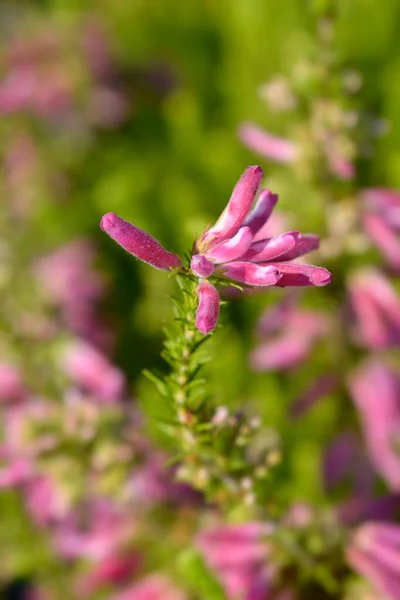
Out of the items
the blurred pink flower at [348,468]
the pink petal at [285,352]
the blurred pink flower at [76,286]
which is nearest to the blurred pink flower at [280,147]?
the pink petal at [285,352]

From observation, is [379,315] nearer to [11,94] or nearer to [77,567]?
[77,567]

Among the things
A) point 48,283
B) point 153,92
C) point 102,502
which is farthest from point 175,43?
point 102,502

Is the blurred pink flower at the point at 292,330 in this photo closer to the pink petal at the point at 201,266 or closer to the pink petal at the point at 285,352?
the pink petal at the point at 285,352

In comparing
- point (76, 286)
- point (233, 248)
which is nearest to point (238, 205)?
point (233, 248)

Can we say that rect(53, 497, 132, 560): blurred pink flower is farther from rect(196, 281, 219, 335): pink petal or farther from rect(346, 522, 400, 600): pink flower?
rect(196, 281, 219, 335): pink petal

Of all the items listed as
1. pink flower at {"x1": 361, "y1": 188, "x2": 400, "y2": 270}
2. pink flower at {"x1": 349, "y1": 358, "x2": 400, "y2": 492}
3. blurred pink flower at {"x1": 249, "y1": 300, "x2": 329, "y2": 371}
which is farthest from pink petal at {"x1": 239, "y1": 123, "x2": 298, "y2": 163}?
pink flower at {"x1": 349, "y1": 358, "x2": 400, "y2": 492}
